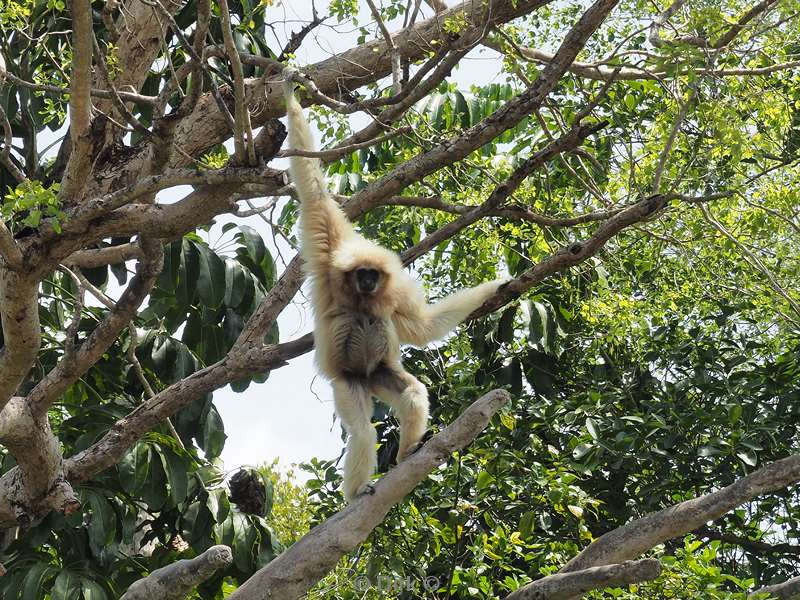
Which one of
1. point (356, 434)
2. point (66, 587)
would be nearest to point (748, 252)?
point (356, 434)

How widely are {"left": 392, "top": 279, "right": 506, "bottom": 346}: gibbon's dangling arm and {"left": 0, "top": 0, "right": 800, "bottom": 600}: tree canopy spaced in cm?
25

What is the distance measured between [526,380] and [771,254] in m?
2.53

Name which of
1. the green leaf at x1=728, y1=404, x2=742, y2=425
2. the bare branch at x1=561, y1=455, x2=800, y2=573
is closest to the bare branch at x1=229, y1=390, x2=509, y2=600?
the bare branch at x1=561, y1=455, x2=800, y2=573

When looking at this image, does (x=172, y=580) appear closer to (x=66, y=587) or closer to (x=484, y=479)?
(x=66, y=587)

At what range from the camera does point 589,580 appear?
5609mm

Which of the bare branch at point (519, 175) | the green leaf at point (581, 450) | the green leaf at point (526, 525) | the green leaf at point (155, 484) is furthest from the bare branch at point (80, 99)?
the green leaf at point (581, 450)

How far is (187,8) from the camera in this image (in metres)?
9.03

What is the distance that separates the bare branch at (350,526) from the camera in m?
5.46

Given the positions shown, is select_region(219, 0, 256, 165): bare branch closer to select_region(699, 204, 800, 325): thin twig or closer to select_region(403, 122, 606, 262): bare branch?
select_region(403, 122, 606, 262): bare branch

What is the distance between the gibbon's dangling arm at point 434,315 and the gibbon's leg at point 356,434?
68 cm

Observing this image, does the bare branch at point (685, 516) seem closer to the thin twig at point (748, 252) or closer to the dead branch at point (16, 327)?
the thin twig at point (748, 252)

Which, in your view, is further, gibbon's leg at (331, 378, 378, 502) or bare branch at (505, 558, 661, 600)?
gibbon's leg at (331, 378, 378, 502)

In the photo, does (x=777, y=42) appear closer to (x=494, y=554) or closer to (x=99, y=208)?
(x=494, y=554)

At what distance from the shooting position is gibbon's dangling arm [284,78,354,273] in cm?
675
